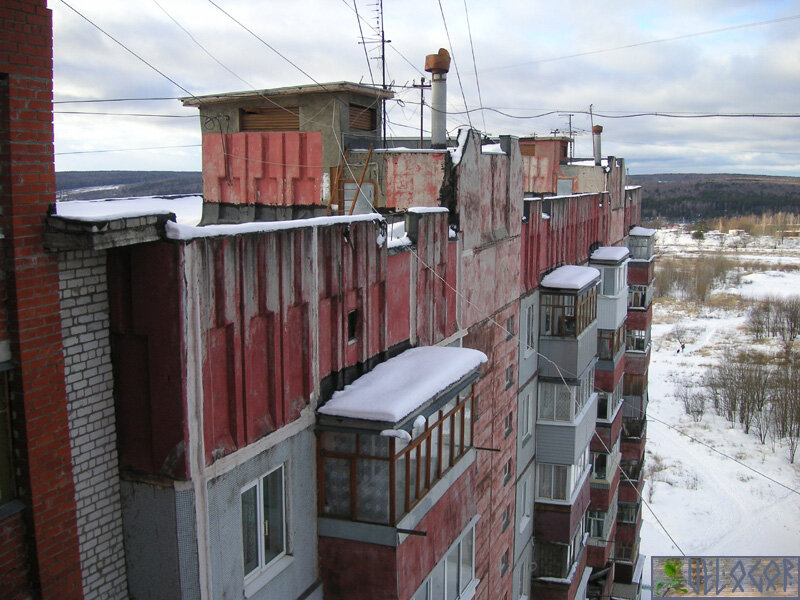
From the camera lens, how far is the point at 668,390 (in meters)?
57.2

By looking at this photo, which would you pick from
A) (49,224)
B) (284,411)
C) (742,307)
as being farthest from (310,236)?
(742,307)

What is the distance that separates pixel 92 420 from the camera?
5.24 meters

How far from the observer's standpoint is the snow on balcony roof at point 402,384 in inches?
275

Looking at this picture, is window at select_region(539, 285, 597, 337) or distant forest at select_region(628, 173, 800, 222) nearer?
window at select_region(539, 285, 597, 337)

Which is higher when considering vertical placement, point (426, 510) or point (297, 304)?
point (297, 304)

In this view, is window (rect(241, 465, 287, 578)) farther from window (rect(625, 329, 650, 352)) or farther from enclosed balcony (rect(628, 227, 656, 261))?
enclosed balcony (rect(628, 227, 656, 261))

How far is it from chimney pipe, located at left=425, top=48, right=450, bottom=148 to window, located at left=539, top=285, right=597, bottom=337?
486cm

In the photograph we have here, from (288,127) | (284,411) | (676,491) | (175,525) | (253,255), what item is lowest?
(676,491)

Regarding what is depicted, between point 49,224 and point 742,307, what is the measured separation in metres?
85.3

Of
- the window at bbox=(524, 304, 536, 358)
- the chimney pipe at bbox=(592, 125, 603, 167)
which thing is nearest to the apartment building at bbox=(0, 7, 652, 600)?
the window at bbox=(524, 304, 536, 358)

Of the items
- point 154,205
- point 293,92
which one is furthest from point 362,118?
point 154,205

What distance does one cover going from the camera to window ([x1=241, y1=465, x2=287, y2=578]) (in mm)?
6252

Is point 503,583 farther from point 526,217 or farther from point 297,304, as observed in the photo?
point 297,304

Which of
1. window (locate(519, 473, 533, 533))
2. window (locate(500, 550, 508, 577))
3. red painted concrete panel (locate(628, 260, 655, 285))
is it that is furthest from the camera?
red painted concrete panel (locate(628, 260, 655, 285))
